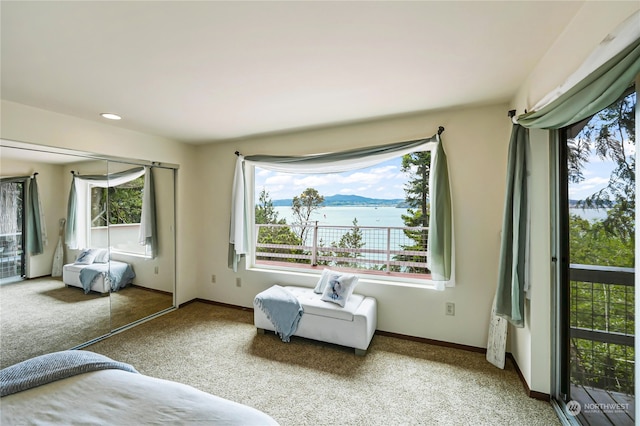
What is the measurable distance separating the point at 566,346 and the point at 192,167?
4.35 meters

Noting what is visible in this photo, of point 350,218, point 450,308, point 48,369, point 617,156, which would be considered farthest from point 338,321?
point 617,156

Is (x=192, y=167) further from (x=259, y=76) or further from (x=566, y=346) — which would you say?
(x=566, y=346)

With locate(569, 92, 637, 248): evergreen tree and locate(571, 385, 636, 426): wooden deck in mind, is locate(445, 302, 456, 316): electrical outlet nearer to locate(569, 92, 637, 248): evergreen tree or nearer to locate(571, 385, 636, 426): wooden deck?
locate(571, 385, 636, 426): wooden deck

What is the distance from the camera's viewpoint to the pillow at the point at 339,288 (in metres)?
2.59

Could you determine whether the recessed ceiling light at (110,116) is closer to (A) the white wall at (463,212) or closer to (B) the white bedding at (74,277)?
(B) the white bedding at (74,277)

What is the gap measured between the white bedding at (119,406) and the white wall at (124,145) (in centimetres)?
217

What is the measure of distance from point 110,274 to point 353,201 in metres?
3.03

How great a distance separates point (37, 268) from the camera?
2459 millimetres

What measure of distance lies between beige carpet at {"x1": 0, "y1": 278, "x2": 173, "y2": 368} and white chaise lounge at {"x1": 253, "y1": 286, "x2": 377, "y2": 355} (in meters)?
1.71

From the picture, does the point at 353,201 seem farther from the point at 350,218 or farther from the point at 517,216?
the point at 517,216

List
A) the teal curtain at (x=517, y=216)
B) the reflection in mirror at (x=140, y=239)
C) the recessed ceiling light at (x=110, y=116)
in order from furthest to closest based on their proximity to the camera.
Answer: the reflection in mirror at (x=140, y=239) → the recessed ceiling light at (x=110, y=116) → the teal curtain at (x=517, y=216)

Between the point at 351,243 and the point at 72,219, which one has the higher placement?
the point at 72,219

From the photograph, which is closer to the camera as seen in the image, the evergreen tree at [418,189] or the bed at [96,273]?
the bed at [96,273]

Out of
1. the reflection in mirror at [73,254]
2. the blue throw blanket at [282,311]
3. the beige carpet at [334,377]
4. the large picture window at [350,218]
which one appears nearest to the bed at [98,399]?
the beige carpet at [334,377]
